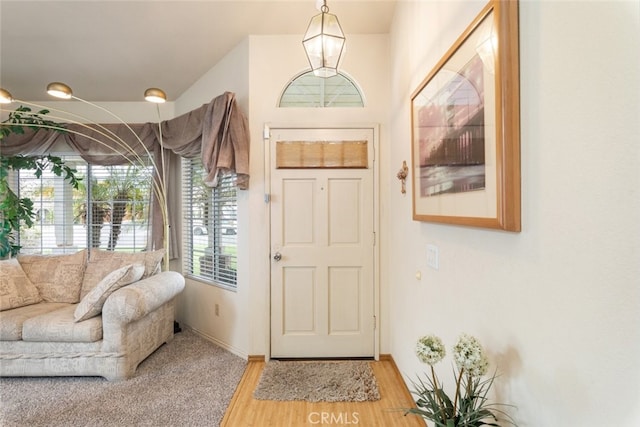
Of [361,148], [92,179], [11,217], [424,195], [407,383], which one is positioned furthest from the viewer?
[92,179]

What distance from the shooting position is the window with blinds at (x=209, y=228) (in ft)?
9.50

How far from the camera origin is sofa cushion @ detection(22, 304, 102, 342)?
2.21m

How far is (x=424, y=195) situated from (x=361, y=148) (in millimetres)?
1066

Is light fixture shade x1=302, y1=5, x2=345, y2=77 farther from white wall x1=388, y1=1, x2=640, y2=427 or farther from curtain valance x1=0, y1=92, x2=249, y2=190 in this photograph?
curtain valance x1=0, y1=92, x2=249, y2=190

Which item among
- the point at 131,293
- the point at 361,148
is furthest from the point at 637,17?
the point at 131,293

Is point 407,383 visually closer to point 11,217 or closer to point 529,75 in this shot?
point 529,75

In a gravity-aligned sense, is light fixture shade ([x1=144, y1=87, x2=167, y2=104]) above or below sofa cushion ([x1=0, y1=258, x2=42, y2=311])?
above

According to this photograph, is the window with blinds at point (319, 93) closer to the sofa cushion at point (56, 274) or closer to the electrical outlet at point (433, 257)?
the electrical outlet at point (433, 257)

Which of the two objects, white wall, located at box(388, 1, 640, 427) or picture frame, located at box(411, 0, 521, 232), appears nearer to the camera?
white wall, located at box(388, 1, 640, 427)

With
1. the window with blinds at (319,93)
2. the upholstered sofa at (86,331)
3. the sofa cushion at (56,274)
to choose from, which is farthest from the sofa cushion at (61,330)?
the window with blinds at (319,93)

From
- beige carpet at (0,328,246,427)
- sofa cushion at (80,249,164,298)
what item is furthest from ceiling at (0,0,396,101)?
beige carpet at (0,328,246,427)

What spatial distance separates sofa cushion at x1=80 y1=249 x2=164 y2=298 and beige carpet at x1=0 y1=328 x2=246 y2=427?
0.77 meters

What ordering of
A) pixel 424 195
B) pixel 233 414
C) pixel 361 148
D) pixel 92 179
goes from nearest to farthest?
pixel 424 195, pixel 233 414, pixel 361 148, pixel 92 179

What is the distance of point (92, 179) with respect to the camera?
3.52 m
